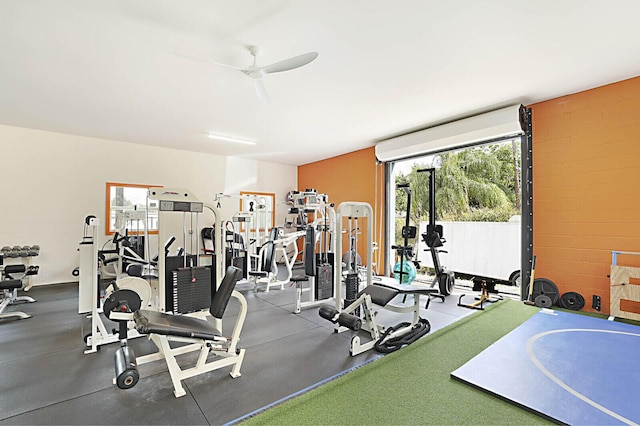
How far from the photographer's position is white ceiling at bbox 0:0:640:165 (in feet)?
7.57

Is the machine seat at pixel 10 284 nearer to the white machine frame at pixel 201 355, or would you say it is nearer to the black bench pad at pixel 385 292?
the white machine frame at pixel 201 355

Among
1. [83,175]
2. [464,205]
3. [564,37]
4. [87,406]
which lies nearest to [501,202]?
[464,205]

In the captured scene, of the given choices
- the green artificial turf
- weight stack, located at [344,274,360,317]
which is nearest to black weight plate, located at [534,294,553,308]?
the green artificial turf

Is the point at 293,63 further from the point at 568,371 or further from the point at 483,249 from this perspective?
the point at 483,249

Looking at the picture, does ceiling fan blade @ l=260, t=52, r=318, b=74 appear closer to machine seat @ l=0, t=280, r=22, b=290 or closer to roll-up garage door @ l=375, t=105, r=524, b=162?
roll-up garage door @ l=375, t=105, r=524, b=162

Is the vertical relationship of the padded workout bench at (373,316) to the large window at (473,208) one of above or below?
below

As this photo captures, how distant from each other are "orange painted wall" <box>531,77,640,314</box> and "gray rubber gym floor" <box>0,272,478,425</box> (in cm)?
171

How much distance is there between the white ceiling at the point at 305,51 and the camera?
7.57 ft

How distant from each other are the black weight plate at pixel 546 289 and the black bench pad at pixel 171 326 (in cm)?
412

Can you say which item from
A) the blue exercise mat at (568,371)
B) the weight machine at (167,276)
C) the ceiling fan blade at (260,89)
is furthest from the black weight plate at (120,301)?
the blue exercise mat at (568,371)

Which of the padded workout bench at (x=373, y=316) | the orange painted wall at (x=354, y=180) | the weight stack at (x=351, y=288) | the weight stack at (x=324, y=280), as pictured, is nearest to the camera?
the padded workout bench at (x=373, y=316)

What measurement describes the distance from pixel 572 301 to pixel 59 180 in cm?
855

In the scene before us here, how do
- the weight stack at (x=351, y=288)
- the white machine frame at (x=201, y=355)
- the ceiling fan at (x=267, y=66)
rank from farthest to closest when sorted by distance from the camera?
the weight stack at (x=351, y=288) < the ceiling fan at (x=267, y=66) < the white machine frame at (x=201, y=355)

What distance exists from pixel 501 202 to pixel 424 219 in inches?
63.5
